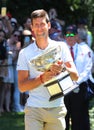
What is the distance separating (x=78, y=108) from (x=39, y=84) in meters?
2.41

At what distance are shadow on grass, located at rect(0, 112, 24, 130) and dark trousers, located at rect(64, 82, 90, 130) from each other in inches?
71.8

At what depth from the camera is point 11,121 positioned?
9.25 meters

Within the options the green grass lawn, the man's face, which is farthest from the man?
the green grass lawn

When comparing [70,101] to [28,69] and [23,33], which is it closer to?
[28,69]

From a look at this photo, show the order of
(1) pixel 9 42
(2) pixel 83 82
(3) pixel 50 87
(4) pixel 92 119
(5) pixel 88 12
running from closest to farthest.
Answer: (3) pixel 50 87
(2) pixel 83 82
(4) pixel 92 119
(1) pixel 9 42
(5) pixel 88 12

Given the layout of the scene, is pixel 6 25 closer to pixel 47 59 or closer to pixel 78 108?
pixel 78 108

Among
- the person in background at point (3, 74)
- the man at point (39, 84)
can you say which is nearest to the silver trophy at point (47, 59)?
the man at point (39, 84)

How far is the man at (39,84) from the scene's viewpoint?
4840 mm

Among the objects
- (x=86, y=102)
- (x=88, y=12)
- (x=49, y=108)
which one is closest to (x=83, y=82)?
(x=86, y=102)

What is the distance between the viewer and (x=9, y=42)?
1023 centimetres

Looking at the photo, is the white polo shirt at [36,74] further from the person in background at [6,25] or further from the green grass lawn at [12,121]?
the person in background at [6,25]

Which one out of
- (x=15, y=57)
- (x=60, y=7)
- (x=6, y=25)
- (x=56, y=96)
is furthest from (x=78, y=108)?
(x=60, y=7)

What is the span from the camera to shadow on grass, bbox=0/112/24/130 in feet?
28.8

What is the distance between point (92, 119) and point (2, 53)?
2232 millimetres
